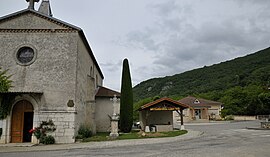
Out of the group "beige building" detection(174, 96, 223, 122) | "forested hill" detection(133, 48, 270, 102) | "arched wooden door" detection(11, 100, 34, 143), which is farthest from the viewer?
"forested hill" detection(133, 48, 270, 102)

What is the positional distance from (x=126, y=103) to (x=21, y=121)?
8734mm

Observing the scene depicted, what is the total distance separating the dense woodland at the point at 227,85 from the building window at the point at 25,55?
29068 mm

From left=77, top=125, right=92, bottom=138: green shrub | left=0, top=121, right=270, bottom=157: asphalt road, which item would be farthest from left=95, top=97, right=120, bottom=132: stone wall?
left=0, top=121, right=270, bottom=157: asphalt road

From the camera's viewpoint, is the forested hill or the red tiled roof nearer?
the red tiled roof

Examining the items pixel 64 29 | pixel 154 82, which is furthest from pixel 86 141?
pixel 154 82

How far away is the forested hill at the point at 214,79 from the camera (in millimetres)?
60656

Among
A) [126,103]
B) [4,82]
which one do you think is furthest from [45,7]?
[126,103]

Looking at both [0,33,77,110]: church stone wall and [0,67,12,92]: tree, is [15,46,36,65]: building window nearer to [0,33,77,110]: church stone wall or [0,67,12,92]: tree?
[0,33,77,110]: church stone wall

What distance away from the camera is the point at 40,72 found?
1628 cm

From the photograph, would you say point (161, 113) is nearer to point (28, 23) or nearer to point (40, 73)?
point (40, 73)

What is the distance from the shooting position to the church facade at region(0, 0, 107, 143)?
15.6 m

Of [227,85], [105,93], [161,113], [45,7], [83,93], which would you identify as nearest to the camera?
[83,93]

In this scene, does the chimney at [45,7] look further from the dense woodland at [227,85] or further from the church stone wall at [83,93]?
the dense woodland at [227,85]

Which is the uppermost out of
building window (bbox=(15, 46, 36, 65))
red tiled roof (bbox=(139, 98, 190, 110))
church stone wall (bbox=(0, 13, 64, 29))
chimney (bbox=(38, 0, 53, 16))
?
chimney (bbox=(38, 0, 53, 16))
